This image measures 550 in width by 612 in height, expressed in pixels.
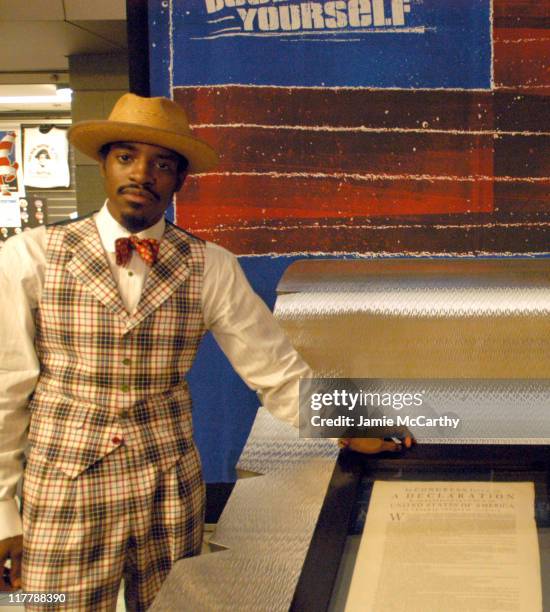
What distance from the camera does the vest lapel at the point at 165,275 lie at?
1.22 metres

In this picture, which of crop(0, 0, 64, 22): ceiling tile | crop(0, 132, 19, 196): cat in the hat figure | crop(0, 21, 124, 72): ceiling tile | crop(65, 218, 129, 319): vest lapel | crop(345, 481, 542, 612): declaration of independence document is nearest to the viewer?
crop(345, 481, 542, 612): declaration of independence document

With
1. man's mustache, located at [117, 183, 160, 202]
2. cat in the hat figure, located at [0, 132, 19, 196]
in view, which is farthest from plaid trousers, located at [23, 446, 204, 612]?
cat in the hat figure, located at [0, 132, 19, 196]

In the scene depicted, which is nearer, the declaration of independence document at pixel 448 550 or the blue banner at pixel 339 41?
the declaration of independence document at pixel 448 550

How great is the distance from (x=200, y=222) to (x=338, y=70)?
60 centimetres

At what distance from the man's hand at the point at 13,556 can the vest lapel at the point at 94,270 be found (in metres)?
0.41

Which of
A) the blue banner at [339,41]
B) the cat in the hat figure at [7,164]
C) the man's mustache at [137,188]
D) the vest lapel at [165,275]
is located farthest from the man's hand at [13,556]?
the cat in the hat figure at [7,164]

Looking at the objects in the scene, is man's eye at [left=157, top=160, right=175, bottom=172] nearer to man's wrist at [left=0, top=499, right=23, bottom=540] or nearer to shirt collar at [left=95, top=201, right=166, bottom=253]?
shirt collar at [left=95, top=201, right=166, bottom=253]

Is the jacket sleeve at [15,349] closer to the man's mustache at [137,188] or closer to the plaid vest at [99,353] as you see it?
the plaid vest at [99,353]

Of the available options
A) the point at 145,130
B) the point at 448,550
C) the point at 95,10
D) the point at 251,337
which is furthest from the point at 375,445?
the point at 95,10

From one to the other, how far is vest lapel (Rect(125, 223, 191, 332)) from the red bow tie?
0.7 inches

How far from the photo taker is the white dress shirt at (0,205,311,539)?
122 cm

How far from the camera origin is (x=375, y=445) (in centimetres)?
100

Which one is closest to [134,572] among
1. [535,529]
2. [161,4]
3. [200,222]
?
[535,529]

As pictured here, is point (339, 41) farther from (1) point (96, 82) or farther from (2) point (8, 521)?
(1) point (96, 82)
